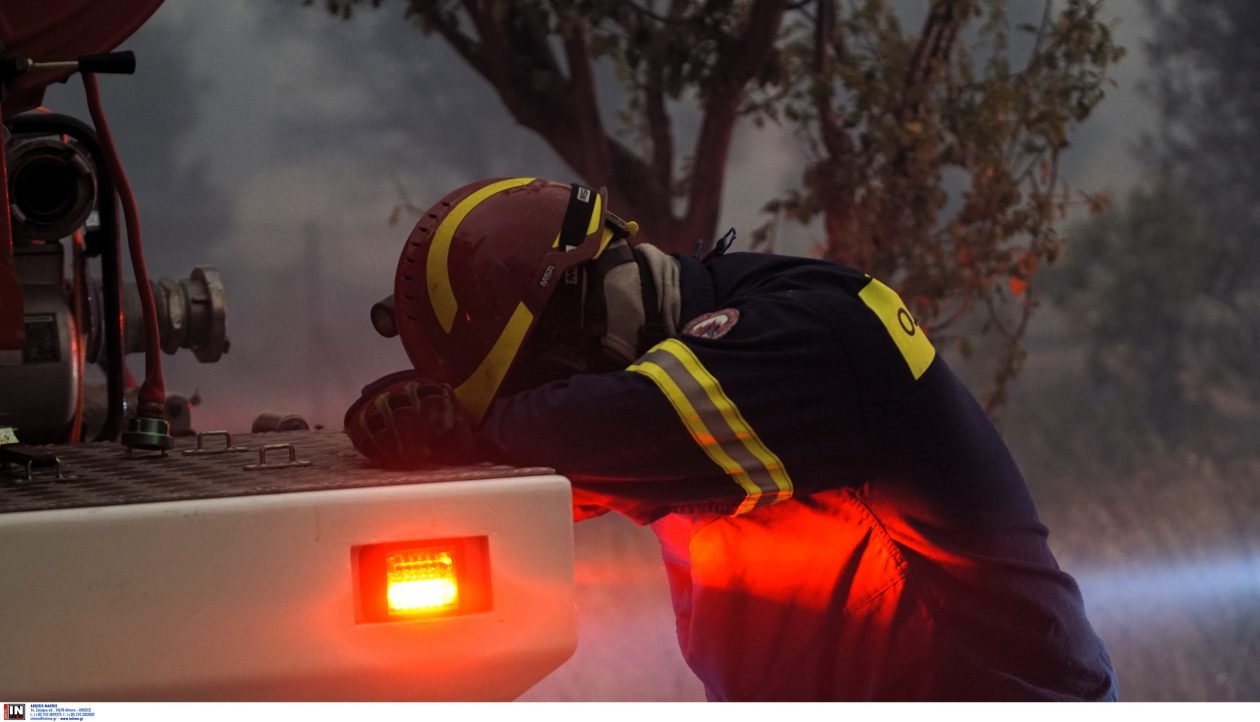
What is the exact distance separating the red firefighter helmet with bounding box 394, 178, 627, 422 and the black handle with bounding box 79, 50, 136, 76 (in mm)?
592

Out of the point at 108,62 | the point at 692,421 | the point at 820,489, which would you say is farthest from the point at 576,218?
the point at 108,62

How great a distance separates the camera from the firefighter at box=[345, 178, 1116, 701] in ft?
7.13

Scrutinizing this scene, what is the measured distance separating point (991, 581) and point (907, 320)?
1.52ft


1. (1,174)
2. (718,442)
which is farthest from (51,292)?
(718,442)

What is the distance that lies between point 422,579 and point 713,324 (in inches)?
27.4

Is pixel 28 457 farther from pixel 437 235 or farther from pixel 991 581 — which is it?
pixel 991 581

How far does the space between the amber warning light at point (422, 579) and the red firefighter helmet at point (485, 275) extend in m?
0.49

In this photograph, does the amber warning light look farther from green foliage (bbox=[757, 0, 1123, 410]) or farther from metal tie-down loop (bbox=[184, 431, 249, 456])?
green foliage (bbox=[757, 0, 1123, 410])

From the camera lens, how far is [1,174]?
2361 millimetres

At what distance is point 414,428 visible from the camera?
213 centimetres

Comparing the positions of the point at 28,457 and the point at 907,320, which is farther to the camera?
the point at 907,320

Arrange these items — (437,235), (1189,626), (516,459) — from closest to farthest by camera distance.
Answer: (516,459) → (437,235) → (1189,626)

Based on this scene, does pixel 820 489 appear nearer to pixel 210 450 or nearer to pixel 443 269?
pixel 443 269

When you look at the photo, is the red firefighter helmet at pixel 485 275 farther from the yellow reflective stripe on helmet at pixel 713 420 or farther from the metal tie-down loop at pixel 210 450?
the metal tie-down loop at pixel 210 450
